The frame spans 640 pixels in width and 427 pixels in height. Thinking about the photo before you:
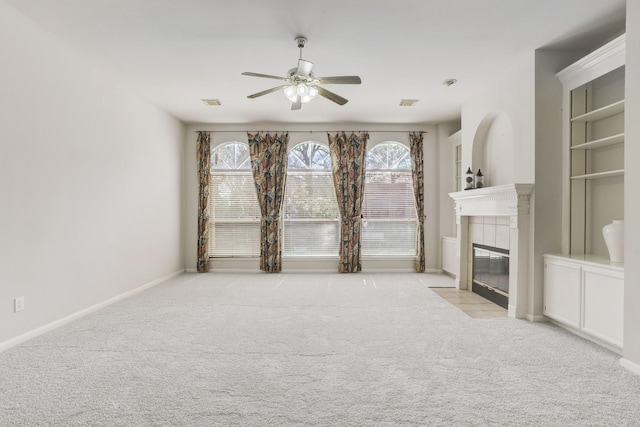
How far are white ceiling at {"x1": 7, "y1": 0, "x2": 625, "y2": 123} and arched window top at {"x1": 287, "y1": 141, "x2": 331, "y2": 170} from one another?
1.88 m

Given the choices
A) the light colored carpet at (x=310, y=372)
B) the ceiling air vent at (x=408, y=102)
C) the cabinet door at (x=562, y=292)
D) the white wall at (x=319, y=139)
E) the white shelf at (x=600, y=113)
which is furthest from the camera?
the white wall at (x=319, y=139)

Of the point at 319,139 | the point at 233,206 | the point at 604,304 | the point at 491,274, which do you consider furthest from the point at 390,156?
the point at 604,304

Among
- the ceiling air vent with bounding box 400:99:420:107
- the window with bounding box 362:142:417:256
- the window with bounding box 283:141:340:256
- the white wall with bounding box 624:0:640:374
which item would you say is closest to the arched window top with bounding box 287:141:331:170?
the window with bounding box 283:141:340:256

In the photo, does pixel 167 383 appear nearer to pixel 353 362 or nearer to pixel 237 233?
pixel 353 362

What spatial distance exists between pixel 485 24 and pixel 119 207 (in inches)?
185

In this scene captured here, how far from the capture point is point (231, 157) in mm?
6508

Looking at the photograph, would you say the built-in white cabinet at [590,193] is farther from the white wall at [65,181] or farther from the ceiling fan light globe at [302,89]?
the white wall at [65,181]

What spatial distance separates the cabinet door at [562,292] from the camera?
3033mm

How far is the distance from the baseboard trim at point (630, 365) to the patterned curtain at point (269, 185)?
194 inches

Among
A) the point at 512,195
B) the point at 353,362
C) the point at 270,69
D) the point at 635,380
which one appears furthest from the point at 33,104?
the point at 635,380

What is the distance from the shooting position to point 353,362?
2510 mm

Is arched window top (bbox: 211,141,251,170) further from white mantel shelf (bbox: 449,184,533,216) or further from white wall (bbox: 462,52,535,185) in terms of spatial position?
white wall (bbox: 462,52,535,185)

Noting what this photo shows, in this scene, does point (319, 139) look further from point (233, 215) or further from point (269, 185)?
point (233, 215)

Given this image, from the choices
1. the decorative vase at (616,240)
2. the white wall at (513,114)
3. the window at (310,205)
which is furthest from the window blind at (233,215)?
the decorative vase at (616,240)
